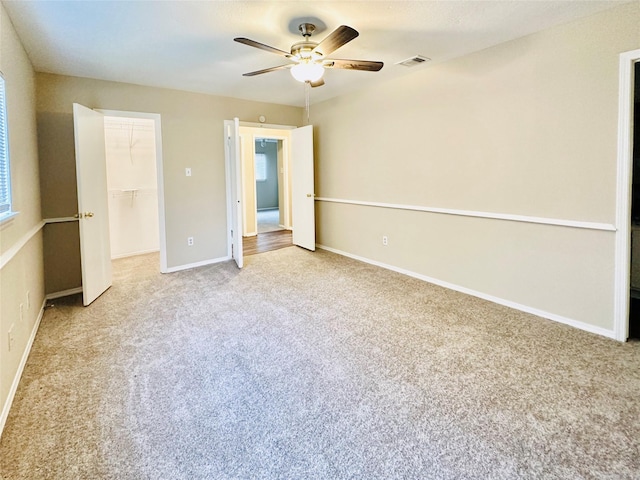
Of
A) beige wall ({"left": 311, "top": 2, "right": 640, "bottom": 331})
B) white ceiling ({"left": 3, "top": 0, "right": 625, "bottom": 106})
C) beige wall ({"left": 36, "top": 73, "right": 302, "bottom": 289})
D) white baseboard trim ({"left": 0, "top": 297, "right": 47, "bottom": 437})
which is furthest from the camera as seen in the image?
beige wall ({"left": 36, "top": 73, "right": 302, "bottom": 289})

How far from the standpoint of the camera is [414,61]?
356 cm

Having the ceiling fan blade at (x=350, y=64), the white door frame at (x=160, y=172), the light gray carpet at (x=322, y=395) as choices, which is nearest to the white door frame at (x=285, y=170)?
the white door frame at (x=160, y=172)

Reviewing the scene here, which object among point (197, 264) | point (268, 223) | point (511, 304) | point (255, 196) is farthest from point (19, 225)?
point (268, 223)

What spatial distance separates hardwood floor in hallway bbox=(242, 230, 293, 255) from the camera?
5895 millimetres

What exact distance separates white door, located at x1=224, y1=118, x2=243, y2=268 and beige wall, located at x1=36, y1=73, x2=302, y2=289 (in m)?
0.10

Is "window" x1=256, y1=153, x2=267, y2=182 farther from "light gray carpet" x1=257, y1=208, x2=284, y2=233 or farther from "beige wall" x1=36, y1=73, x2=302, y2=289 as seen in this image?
"beige wall" x1=36, y1=73, x2=302, y2=289

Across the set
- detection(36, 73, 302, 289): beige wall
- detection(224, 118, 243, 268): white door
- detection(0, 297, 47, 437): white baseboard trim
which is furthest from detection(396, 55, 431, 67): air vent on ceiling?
detection(0, 297, 47, 437): white baseboard trim

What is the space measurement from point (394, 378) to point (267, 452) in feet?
3.00

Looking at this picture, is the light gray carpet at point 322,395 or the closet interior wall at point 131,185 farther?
the closet interior wall at point 131,185

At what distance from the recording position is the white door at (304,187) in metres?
5.46

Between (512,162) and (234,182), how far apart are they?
3.40m

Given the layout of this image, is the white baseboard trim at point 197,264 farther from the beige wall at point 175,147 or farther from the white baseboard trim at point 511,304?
the white baseboard trim at point 511,304

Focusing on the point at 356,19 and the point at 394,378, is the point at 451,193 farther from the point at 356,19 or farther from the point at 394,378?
the point at 394,378

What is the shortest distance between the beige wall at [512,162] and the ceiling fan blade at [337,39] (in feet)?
5.47
